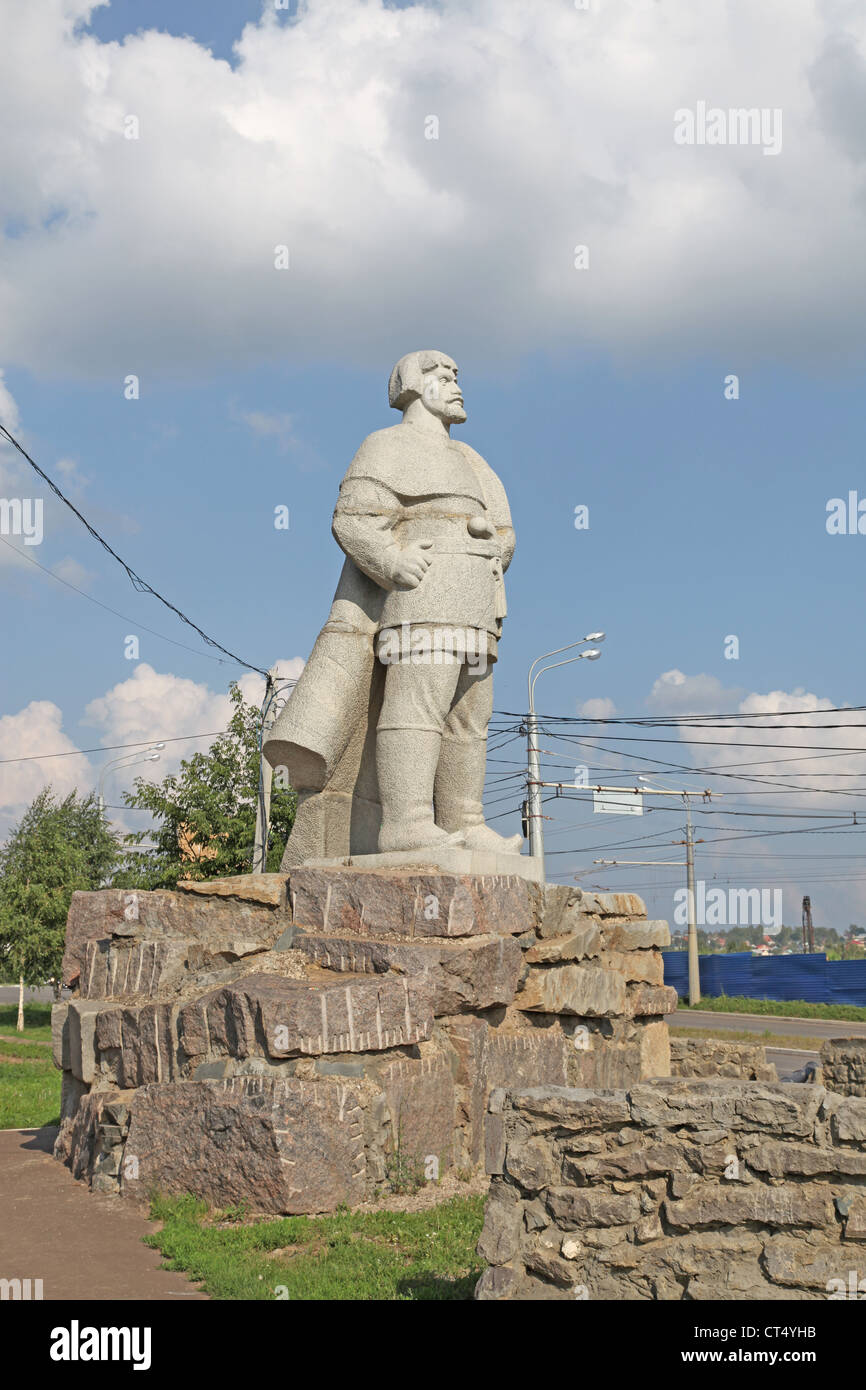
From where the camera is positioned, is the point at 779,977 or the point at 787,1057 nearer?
the point at 787,1057

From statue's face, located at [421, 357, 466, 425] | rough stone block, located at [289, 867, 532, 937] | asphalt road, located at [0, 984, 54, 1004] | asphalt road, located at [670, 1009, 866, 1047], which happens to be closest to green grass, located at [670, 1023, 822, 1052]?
asphalt road, located at [670, 1009, 866, 1047]

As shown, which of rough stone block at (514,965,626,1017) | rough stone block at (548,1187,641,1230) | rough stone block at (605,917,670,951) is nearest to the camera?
rough stone block at (548,1187,641,1230)

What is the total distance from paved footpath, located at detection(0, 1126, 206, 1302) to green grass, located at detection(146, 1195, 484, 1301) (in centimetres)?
11

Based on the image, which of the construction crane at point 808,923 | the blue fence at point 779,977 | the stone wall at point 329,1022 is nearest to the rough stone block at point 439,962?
the stone wall at point 329,1022

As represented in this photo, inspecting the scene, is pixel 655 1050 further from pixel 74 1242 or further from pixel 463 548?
pixel 74 1242

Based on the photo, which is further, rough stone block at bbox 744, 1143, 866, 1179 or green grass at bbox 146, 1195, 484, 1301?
green grass at bbox 146, 1195, 484, 1301

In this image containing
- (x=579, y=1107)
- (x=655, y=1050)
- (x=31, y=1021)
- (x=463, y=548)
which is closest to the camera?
(x=579, y=1107)

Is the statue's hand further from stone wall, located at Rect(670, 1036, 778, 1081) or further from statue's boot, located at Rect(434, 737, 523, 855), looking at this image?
stone wall, located at Rect(670, 1036, 778, 1081)

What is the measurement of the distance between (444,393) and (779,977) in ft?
92.2

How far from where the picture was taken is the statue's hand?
24.2 ft

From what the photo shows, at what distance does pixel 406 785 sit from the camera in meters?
7.31

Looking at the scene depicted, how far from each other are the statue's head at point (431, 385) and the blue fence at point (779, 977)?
2646 cm

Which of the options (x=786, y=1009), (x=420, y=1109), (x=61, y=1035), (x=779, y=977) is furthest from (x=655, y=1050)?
(x=779, y=977)
